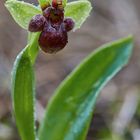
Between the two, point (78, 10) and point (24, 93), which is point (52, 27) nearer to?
point (78, 10)

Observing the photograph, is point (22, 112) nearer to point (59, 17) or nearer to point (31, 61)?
point (31, 61)

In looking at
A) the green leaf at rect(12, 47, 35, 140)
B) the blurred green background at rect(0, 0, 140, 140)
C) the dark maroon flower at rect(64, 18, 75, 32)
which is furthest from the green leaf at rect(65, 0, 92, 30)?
the blurred green background at rect(0, 0, 140, 140)

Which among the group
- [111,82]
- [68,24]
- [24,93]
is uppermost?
[68,24]

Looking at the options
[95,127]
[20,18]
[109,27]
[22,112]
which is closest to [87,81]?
[22,112]

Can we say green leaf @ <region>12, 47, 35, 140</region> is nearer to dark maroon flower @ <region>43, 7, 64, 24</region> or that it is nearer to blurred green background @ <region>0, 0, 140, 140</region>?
dark maroon flower @ <region>43, 7, 64, 24</region>

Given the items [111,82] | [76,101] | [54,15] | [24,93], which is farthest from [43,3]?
[111,82]
